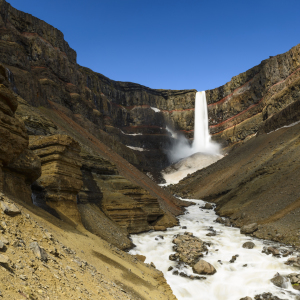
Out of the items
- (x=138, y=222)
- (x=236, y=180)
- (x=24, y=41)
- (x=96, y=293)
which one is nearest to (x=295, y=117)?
(x=236, y=180)

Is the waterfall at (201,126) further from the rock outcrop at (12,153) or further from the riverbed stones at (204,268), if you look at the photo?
the rock outcrop at (12,153)

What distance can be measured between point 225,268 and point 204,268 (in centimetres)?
127

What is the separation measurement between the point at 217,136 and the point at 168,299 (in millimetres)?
74584

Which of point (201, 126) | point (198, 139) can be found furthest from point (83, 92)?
point (201, 126)

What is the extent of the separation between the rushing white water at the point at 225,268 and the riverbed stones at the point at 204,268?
19cm

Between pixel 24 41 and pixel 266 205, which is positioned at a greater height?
pixel 24 41

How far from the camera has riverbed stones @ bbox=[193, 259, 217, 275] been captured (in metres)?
10.9

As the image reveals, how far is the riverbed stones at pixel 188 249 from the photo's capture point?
39.7 ft

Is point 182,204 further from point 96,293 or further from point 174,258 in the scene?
point 96,293

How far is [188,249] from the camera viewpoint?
1319cm

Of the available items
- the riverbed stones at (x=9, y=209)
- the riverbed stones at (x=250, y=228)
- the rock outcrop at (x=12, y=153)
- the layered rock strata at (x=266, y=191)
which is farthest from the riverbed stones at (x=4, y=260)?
the riverbed stones at (x=250, y=228)

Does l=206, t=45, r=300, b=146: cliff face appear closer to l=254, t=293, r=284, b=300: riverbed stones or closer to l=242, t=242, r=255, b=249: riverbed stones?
l=242, t=242, r=255, b=249: riverbed stones

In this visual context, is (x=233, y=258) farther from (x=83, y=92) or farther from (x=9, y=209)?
(x=83, y=92)

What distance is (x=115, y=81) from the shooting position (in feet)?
284
